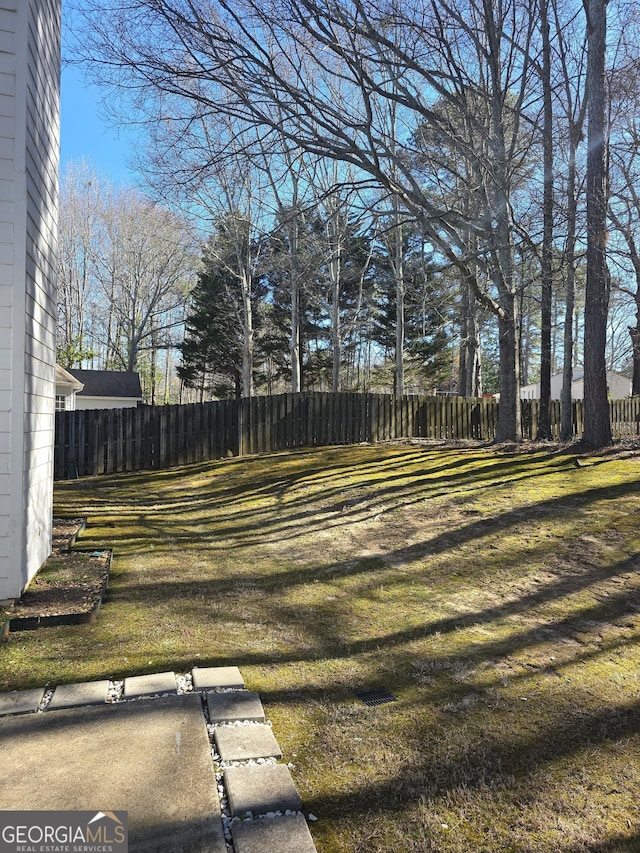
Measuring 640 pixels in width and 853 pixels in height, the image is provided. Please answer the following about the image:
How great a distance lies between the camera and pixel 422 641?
3.21 metres

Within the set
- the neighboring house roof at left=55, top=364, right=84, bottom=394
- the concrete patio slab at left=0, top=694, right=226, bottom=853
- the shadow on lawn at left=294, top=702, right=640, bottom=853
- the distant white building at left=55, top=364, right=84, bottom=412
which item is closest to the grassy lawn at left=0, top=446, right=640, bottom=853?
the shadow on lawn at left=294, top=702, right=640, bottom=853

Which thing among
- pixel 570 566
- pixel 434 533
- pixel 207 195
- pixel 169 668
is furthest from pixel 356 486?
pixel 207 195

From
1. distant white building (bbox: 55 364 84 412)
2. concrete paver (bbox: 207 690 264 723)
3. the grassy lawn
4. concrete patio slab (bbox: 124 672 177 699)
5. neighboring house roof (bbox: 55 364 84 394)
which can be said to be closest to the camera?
the grassy lawn

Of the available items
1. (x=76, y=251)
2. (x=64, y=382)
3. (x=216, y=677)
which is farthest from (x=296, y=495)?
(x=76, y=251)

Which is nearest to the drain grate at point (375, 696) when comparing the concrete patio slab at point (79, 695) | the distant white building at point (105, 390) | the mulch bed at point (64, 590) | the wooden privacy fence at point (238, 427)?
the concrete patio slab at point (79, 695)

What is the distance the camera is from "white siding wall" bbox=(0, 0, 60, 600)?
3.45 m

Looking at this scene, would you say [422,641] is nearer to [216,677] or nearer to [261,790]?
[216,677]

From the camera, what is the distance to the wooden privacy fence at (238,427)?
1071 cm

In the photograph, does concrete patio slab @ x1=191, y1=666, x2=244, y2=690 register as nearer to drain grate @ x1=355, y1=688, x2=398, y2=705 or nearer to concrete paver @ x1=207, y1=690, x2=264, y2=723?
concrete paver @ x1=207, y1=690, x2=264, y2=723

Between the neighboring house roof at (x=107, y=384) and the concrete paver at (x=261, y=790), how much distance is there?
2250 cm

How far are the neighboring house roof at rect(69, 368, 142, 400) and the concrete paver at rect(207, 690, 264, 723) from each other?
21944 mm

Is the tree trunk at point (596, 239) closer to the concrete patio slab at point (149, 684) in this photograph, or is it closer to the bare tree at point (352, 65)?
the bare tree at point (352, 65)

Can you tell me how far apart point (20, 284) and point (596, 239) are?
671 cm

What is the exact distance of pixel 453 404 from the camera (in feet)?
46.0
